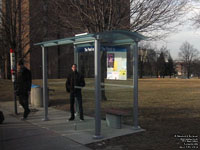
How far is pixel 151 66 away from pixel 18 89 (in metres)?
67.8

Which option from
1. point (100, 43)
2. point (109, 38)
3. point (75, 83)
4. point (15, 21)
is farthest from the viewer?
point (15, 21)

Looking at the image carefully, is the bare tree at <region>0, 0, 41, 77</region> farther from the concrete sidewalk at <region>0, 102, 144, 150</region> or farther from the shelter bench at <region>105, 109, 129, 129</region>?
the shelter bench at <region>105, 109, 129, 129</region>

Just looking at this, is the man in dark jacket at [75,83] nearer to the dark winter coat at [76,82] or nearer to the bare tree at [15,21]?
the dark winter coat at [76,82]

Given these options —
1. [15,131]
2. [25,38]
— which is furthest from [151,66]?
[15,131]

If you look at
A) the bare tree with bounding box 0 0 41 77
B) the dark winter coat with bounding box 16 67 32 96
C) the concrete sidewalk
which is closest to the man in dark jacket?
the concrete sidewalk

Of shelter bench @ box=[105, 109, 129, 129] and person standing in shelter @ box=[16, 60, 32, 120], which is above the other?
person standing in shelter @ box=[16, 60, 32, 120]

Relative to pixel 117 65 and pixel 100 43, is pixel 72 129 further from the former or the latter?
pixel 100 43

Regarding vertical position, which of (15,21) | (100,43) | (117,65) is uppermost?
(15,21)

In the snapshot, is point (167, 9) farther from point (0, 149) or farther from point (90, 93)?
point (0, 149)

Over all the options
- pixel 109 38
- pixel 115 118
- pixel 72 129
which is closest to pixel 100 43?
pixel 109 38

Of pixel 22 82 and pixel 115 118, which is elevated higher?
pixel 22 82

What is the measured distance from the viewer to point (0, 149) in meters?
4.56

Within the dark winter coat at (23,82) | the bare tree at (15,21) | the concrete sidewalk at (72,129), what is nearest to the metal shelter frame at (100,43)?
the concrete sidewalk at (72,129)

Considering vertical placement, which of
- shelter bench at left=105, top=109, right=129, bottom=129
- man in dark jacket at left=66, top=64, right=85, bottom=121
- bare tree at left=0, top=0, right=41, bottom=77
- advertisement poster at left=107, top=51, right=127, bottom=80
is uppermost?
bare tree at left=0, top=0, right=41, bottom=77
